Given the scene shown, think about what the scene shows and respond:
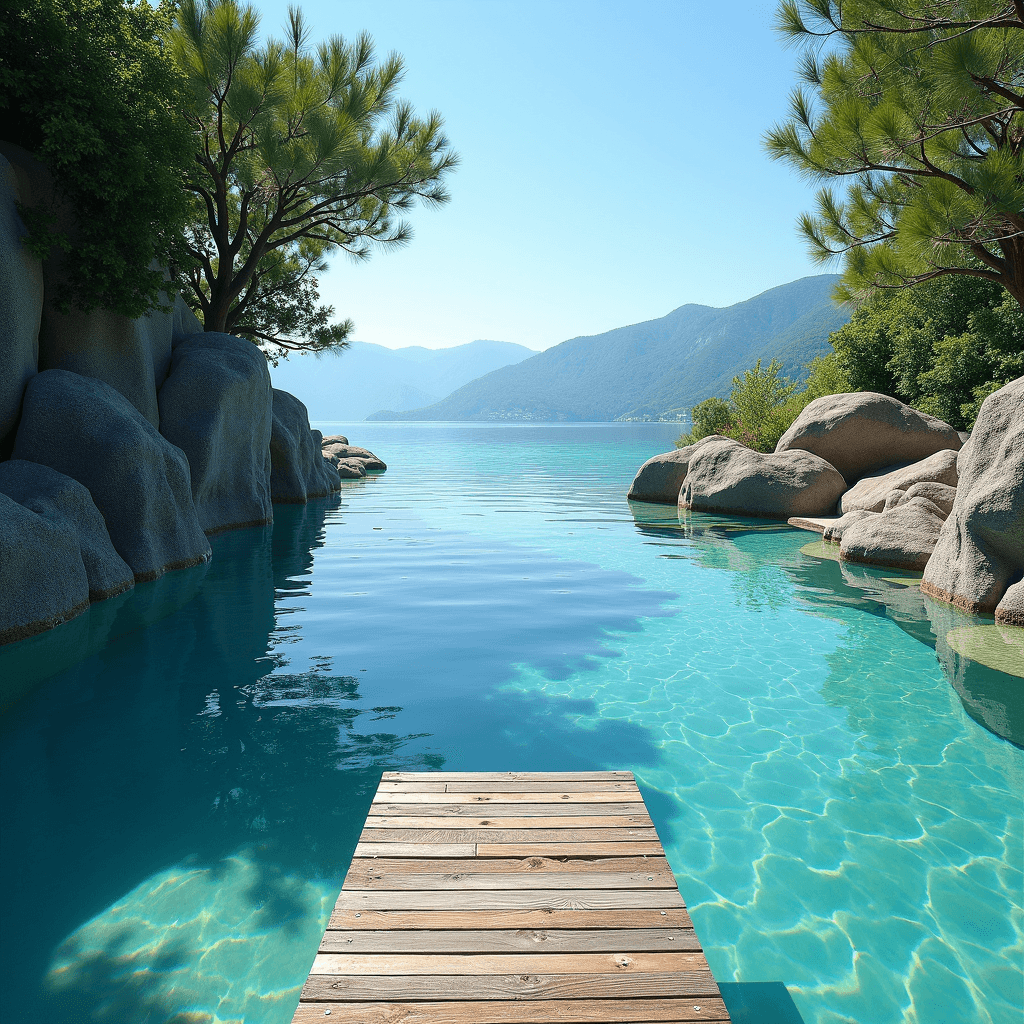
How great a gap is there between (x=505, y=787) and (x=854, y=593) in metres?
8.18

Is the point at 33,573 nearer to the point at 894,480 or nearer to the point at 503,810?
the point at 503,810

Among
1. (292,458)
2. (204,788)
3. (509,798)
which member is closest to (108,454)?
(204,788)

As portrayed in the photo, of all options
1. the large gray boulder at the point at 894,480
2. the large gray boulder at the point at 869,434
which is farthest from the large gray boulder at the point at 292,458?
the large gray boulder at the point at 894,480

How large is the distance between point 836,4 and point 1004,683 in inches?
415

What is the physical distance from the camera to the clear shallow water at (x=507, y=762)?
3201 millimetres

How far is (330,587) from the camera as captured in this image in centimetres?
1028

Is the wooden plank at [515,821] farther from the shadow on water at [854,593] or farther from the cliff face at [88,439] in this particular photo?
the cliff face at [88,439]

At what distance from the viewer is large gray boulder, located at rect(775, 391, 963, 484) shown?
52.6 feet

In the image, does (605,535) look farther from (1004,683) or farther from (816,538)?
(1004,683)

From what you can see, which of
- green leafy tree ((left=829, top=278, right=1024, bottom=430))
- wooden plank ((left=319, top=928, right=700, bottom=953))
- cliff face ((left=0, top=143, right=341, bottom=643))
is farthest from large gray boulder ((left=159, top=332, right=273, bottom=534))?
green leafy tree ((left=829, top=278, right=1024, bottom=430))

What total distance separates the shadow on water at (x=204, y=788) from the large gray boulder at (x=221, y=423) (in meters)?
5.85

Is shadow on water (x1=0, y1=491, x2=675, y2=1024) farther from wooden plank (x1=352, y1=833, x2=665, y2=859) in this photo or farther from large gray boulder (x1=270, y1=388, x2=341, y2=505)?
large gray boulder (x1=270, y1=388, x2=341, y2=505)

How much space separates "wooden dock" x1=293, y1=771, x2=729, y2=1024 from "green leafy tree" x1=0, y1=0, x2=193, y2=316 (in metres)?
10.6

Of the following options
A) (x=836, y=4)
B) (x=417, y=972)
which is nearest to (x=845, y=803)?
(x=417, y=972)
